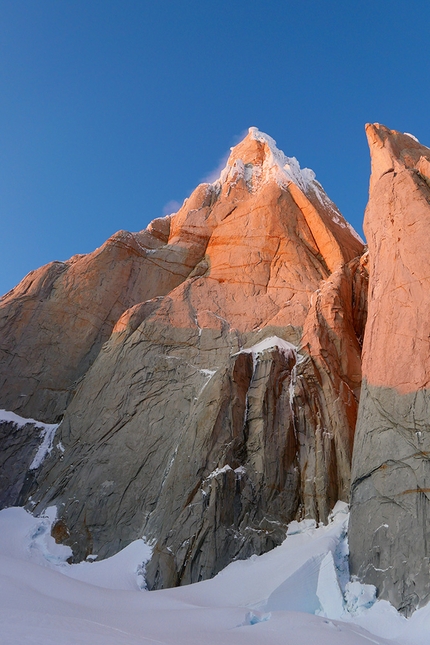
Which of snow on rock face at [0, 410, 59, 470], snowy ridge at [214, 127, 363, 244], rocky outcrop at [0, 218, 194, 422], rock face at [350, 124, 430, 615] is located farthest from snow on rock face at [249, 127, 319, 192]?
snow on rock face at [0, 410, 59, 470]

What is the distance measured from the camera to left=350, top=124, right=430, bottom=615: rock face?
1348 centimetres

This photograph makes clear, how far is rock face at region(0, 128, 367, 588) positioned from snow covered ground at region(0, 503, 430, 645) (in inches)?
38.9

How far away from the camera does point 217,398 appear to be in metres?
21.2

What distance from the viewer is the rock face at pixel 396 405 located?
1348 centimetres

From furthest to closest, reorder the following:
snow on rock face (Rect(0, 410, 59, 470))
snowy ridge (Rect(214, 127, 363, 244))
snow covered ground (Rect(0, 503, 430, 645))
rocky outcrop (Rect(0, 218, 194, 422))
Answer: snowy ridge (Rect(214, 127, 363, 244)) < rocky outcrop (Rect(0, 218, 194, 422)) < snow on rock face (Rect(0, 410, 59, 470)) < snow covered ground (Rect(0, 503, 430, 645))

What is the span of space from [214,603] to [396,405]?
318 inches

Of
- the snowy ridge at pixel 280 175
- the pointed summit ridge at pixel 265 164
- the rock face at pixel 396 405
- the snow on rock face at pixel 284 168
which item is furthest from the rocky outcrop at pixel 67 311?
the rock face at pixel 396 405

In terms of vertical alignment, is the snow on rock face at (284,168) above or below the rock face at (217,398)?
above

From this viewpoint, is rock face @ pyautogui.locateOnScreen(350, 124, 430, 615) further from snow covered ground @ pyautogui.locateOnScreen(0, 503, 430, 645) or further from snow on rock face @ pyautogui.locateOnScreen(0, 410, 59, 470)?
snow on rock face @ pyautogui.locateOnScreen(0, 410, 59, 470)

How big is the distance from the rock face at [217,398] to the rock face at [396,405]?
10.2 feet

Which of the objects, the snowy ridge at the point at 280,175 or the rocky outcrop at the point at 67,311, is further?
the snowy ridge at the point at 280,175

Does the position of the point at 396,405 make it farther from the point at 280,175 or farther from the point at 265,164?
the point at 265,164

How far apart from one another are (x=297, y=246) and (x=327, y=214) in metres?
4.83

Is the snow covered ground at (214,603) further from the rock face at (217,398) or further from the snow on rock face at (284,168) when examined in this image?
the snow on rock face at (284,168)
